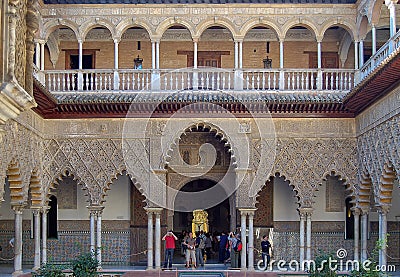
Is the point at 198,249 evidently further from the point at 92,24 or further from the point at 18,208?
the point at 92,24

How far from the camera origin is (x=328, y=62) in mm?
17359

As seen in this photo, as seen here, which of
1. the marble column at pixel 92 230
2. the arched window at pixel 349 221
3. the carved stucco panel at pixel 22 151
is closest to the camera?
the carved stucco panel at pixel 22 151

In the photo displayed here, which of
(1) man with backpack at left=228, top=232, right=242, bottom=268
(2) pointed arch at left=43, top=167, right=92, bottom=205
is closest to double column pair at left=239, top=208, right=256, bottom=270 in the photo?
(1) man with backpack at left=228, top=232, right=242, bottom=268

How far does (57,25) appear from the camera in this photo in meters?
15.6

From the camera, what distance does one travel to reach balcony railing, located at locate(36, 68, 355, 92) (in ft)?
50.3

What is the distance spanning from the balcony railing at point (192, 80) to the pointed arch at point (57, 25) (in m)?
0.85

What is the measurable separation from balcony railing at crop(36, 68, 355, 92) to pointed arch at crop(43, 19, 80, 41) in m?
0.85

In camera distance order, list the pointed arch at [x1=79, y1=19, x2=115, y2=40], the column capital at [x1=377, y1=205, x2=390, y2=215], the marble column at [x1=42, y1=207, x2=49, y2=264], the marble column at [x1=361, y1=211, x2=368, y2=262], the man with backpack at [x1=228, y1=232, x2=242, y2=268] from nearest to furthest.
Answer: the column capital at [x1=377, y1=205, x2=390, y2=215] < the marble column at [x1=361, y1=211, x2=368, y2=262] < the marble column at [x1=42, y1=207, x2=49, y2=264] < the pointed arch at [x1=79, y1=19, x2=115, y2=40] < the man with backpack at [x1=228, y1=232, x2=242, y2=268]

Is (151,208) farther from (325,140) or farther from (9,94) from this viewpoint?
(9,94)

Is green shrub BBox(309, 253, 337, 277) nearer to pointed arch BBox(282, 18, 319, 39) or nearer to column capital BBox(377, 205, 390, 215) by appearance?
column capital BBox(377, 205, 390, 215)

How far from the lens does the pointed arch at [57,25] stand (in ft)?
50.6

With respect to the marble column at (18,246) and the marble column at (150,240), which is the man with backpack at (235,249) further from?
the marble column at (18,246)

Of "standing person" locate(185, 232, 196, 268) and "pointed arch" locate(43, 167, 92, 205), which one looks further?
"standing person" locate(185, 232, 196, 268)

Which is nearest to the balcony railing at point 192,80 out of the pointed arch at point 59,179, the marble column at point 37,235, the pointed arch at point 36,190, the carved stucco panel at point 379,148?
the carved stucco panel at point 379,148
